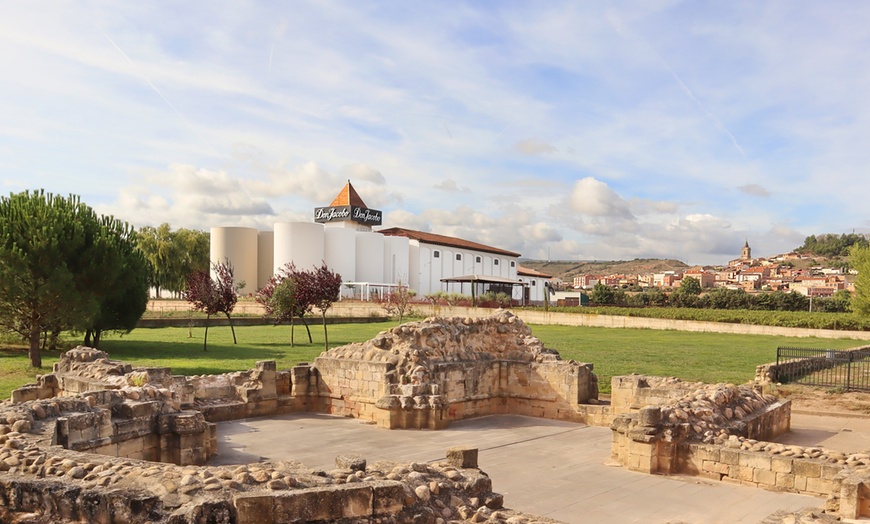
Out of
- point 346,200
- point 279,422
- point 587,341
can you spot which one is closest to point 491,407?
point 279,422

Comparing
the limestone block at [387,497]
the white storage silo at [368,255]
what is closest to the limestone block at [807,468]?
the limestone block at [387,497]

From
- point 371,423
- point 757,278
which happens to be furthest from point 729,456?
point 757,278

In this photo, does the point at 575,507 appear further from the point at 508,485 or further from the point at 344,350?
the point at 344,350

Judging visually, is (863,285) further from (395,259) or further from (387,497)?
(395,259)

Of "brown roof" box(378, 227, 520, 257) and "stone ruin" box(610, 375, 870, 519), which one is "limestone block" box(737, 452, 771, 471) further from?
"brown roof" box(378, 227, 520, 257)

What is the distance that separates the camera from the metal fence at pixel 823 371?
19297 mm

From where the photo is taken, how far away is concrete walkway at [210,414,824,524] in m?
8.62

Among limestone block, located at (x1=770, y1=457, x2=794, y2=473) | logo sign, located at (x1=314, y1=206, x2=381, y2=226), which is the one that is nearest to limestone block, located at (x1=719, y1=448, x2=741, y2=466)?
limestone block, located at (x1=770, y1=457, x2=794, y2=473)

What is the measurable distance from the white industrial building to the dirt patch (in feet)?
127

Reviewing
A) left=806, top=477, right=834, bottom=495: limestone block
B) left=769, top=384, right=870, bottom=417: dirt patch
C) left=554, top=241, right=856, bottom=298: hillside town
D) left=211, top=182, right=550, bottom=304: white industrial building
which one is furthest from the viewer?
left=554, top=241, right=856, bottom=298: hillside town

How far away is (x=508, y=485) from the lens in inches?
378

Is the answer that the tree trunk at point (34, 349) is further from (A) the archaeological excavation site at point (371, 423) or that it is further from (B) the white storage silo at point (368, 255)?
(B) the white storage silo at point (368, 255)

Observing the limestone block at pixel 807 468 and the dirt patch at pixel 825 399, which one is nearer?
the limestone block at pixel 807 468

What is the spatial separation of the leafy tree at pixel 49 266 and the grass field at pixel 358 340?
1575mm
